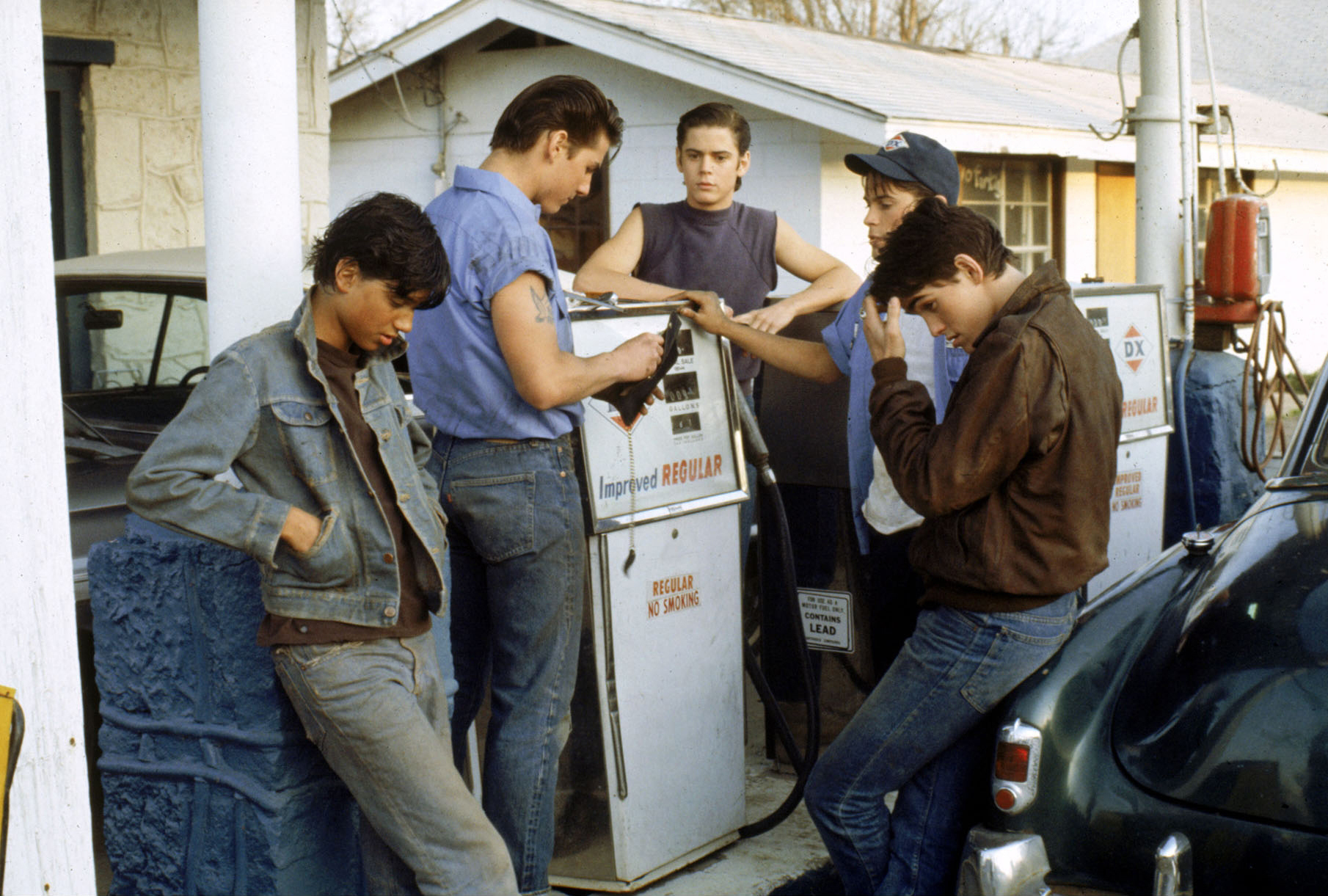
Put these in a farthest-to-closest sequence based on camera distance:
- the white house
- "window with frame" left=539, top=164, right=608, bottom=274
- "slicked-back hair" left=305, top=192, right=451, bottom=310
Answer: "window with frame" left=539, top=164, right=608, bottom=274 < the white house < "slicked-back hair" left=305, top=192, right=451, bottom=310

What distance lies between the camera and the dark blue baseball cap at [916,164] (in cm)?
368

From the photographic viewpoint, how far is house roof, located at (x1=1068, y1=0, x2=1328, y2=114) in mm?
26234

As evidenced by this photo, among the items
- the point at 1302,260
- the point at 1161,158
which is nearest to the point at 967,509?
the point at 1161,158

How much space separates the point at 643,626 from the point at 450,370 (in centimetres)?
94

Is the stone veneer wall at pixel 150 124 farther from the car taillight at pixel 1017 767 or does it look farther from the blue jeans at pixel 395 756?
the car taillight at pixel 1017 767

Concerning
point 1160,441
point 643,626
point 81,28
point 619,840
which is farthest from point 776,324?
point 81,28

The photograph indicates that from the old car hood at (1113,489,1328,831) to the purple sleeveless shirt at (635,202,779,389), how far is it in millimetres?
1952

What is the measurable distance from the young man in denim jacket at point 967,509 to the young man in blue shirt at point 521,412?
2.16 feet

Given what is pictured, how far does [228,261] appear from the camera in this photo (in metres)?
3.12

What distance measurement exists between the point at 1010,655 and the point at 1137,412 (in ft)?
9.56

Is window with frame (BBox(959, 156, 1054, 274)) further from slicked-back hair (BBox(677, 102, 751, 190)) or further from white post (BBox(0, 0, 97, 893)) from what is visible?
white post (BBox(0, 0, 97, 893))

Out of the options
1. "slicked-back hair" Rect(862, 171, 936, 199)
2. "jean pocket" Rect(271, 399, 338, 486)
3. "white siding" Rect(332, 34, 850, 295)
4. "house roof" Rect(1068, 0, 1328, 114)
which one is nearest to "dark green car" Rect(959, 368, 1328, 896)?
"slicked-back hair" Rect(862, 171, 936, 199)

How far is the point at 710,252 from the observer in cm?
460

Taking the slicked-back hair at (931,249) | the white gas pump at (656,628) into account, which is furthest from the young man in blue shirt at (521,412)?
the slicked-back hair at (931,249)
